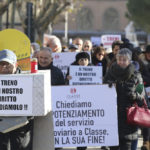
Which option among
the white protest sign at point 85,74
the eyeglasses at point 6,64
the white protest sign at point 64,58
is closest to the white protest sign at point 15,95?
the eyeglasses at point 6,64

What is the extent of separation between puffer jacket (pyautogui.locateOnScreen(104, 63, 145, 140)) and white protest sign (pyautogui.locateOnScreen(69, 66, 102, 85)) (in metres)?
2.10

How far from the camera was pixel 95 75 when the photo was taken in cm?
923

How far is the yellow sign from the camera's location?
19.2 feet

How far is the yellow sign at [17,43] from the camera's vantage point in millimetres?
5863

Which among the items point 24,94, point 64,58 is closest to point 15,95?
point 24,94

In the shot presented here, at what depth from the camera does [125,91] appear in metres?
6.80

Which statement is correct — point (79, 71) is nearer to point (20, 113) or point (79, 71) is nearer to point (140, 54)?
point (140, 54)

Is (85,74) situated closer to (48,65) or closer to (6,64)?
(48,65)

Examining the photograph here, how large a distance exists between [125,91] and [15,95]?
246 cm

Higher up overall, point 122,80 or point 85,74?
point 85,74

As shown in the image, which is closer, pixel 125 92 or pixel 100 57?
pixel 125 92

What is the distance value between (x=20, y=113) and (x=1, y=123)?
20cm

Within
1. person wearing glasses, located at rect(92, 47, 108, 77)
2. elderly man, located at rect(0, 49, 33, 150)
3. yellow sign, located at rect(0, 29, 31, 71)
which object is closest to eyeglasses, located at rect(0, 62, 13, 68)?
elderly man, located at rect(0, 49, 33, 150)

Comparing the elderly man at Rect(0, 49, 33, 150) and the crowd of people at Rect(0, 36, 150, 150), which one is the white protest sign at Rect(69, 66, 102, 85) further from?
the elderly man at Rect(0, 49, 33, 150)
